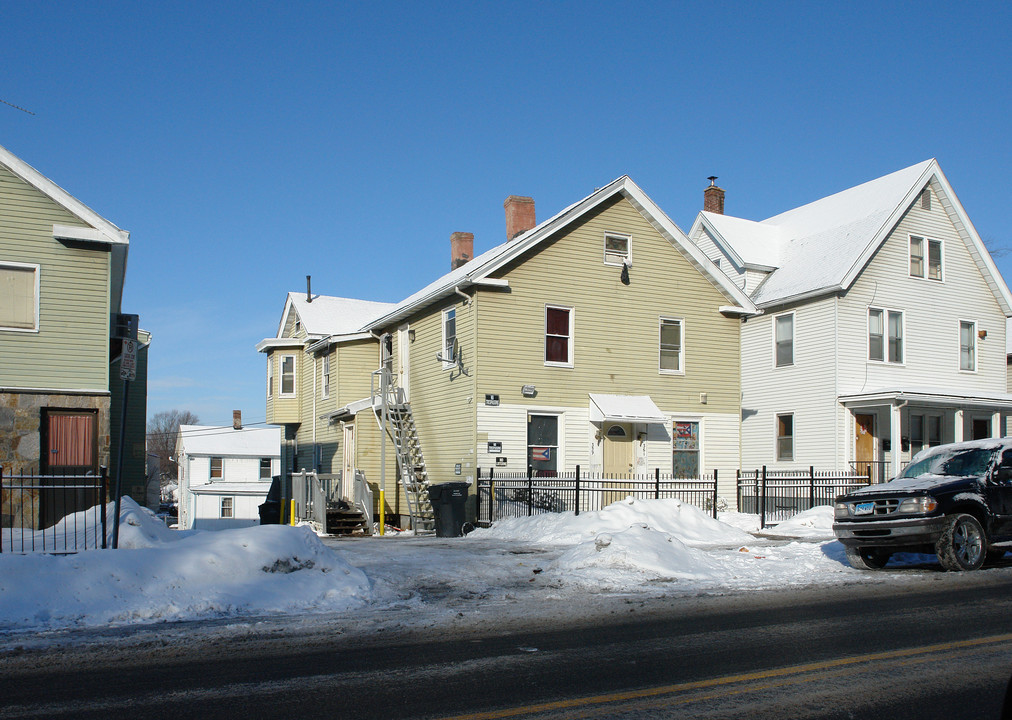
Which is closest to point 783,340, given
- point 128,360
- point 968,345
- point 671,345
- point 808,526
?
point 671,345

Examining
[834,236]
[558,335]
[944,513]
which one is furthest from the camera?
[834,236]

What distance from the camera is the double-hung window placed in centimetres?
2877

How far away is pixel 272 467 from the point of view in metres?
59.2

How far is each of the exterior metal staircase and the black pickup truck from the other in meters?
13.1


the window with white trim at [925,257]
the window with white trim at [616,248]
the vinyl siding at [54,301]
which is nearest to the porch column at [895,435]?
the window with white trim at [925,257]

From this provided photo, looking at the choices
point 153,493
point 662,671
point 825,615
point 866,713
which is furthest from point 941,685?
point 153,493

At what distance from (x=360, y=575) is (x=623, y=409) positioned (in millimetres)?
13135

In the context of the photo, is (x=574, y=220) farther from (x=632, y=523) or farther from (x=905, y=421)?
(x=905, y=421)

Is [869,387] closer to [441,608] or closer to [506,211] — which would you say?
[506,211]

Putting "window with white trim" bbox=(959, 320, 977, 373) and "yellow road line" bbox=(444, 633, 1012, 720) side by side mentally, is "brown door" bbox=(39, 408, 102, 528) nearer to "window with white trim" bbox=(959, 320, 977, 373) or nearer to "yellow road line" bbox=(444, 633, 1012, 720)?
"yellow road line" bbox=(444, 633, 1012, 720)

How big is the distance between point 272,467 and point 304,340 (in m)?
26.5

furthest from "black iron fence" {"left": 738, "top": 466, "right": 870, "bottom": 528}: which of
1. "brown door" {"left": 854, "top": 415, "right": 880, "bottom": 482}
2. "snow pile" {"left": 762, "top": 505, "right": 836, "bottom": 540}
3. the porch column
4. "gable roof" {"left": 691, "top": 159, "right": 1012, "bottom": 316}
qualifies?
"gable roof" {"left": 691, "top": 159, "right": 1012, "bottom": 316}

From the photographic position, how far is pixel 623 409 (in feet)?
79.4

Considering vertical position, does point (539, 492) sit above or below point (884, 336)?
below
